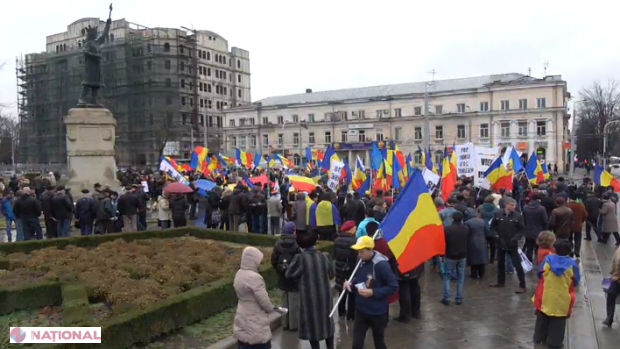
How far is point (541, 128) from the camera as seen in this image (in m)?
65.3

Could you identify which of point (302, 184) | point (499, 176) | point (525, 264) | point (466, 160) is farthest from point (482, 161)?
point (525, 264)

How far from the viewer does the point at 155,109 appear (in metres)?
71.3

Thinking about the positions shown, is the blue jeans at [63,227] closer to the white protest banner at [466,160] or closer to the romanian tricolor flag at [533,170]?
the white protest banner at [466,160]

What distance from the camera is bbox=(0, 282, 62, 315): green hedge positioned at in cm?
902

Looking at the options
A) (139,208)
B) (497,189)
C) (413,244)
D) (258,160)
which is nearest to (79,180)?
(139,208)

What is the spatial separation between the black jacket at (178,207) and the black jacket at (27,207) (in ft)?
12.6

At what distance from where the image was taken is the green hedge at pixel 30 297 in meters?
9.02

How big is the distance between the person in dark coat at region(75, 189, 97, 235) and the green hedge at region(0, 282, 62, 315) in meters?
6.62

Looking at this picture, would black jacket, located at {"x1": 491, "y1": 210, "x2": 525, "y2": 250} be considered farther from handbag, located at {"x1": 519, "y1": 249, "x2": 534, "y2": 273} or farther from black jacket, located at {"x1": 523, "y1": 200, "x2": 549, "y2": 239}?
black jacket, located at {"x1": 523, "y1": 200, "x2": 549, "y2": 239}

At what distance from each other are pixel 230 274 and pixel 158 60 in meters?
68.9

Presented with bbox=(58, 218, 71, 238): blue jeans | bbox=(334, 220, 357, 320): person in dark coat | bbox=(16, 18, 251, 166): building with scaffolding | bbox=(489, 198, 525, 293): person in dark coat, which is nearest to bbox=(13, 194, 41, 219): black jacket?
bbox=(58, 218, 71, 238): blue jeans

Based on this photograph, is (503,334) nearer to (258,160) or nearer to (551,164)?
(258,160)

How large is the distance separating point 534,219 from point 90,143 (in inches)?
710

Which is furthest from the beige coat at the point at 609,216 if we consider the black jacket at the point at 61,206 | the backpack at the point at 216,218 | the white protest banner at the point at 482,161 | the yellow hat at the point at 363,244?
the black jacket at the point at 61,206
